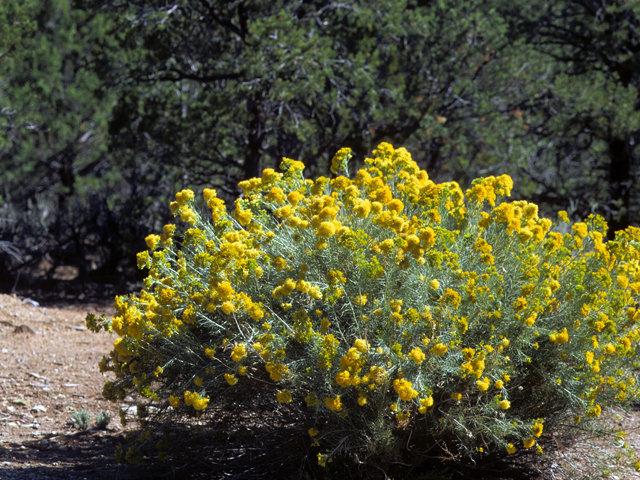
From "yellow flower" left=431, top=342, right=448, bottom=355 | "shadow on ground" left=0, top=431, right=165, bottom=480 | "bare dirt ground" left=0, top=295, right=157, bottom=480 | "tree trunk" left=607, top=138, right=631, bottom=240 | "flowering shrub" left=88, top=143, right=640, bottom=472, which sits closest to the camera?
"yellow flower" left=431, top=342, right=448, bottom=355

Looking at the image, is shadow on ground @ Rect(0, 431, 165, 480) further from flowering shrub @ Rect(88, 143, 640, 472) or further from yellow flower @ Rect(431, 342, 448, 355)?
yellow flower @ Rect(431, 342, 448, 355)

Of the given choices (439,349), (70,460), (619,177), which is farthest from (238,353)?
(619,177)

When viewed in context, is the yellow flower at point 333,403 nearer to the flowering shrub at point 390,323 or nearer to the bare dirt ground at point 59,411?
the flowering shrub at point 390,323

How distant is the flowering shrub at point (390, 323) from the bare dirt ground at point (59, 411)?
16.5 inches

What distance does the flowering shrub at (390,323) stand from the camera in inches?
96.7

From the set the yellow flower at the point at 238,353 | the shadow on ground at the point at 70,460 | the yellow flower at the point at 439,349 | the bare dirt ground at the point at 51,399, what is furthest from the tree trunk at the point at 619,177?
the yellow flower at the point at 238,353

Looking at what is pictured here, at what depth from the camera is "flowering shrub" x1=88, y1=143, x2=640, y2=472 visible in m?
2.46

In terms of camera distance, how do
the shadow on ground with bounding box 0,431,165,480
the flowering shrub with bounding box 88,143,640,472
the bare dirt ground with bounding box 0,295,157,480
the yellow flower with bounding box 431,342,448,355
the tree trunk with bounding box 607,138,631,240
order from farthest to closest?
the tree trunk with bounding box 607,138,631,240 → the bare dirt ground with bounding box 0,295,157,480 → the shadow on ground with bounding box 0,431,165,480 → the flowering shrub with bounding box 88,143,640,472 → the yellow flower with bounding box 431,342,448,355

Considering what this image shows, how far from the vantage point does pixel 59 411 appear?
4.36 m

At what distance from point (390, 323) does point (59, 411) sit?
3.01 metres

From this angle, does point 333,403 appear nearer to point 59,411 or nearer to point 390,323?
point 390,323

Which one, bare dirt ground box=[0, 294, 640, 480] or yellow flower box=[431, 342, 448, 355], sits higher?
yellow flower box=[431, 342, 448, 355]

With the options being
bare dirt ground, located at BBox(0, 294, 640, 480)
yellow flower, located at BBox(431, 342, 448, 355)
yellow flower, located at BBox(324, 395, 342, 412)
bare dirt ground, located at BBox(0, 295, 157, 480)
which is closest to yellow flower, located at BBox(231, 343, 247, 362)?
yellow flower, located at BBox(324, 395, 342, 412)

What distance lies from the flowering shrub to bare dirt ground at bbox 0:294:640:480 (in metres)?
0.42
